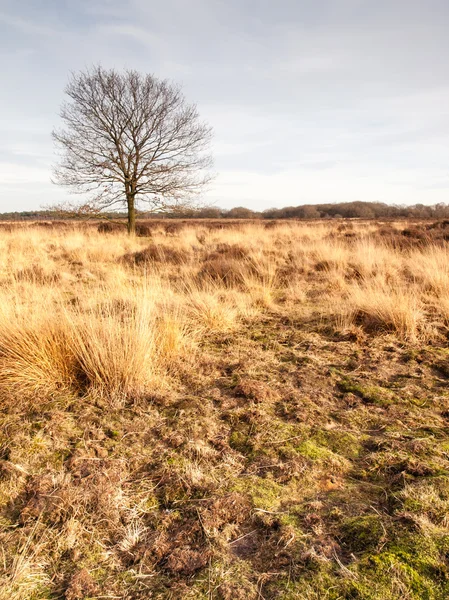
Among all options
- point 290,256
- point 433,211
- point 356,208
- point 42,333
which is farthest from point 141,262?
point 356,208

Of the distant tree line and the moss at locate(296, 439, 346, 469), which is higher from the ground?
the distant tree line

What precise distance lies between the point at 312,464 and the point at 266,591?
31.5 inches

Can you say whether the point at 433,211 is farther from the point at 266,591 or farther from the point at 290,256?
the point at 266,591

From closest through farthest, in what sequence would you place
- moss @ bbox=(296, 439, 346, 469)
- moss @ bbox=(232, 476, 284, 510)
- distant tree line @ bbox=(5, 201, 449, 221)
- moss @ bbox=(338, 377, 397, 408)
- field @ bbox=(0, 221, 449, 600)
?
field @ bbox=(0, 221, 449, 600)
moss @ bbox=(232, 476, 284, 510)
moss @ bbox=(296, 439, 346, 469)
moss @ bbox=(338, 377, 397, 408)
distant tree line @ bbox=(5, 201, 449, 221)

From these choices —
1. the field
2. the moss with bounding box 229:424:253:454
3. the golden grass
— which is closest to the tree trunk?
the golden grass

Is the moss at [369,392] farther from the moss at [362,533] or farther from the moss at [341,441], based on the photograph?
the moss at [362,533]

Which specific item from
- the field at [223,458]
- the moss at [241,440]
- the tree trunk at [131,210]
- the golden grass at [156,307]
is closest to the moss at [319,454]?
the field at [223,458]

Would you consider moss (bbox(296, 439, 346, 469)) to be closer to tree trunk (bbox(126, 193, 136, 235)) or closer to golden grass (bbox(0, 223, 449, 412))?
golden grass (bbox(0, 223, 449, 412))

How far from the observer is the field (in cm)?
137

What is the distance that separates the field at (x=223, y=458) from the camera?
137 centimetres

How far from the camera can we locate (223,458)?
80.8 inches

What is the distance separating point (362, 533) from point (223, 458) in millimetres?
780

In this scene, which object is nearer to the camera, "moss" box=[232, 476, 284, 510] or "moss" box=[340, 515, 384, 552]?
"moss" box=[340, 515, 384, 552]

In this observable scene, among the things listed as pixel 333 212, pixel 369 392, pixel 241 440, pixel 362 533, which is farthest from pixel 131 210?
pixel 333 212
